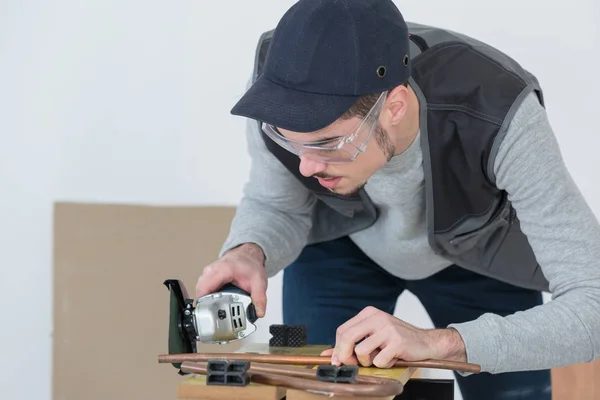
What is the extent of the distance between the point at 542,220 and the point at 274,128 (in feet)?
1.66

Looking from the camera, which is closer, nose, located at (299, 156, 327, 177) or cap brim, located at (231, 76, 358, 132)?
cap brim, located at (231, 76, 358, 132)

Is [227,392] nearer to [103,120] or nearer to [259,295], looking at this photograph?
[259,295]

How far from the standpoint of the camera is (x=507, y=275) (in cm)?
185

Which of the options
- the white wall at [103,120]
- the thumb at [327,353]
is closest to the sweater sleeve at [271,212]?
the thumb at [327,353]

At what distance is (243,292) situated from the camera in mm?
1605

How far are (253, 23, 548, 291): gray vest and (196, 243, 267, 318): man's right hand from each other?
0.74 ft

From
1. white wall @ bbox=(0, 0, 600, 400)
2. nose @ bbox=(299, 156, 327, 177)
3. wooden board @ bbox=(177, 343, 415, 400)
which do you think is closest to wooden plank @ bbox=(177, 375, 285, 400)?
wooden board @ bbox=(177, 343, 415, 400)

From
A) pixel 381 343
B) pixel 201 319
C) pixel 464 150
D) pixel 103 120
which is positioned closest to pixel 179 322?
pixel 201 319

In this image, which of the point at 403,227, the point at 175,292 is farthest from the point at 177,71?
the point at 175,292

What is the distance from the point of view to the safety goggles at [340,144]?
56.6 inches

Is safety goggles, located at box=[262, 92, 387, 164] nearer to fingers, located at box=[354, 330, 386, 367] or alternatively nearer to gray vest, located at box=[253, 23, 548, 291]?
gray vest, located at box=[253, 23, 548, 291]

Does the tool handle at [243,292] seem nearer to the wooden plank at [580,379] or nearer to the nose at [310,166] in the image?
the nose at [310,166]

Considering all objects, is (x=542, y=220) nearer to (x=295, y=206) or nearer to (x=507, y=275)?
(x=507, y=275)

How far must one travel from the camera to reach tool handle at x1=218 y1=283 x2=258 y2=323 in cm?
155
